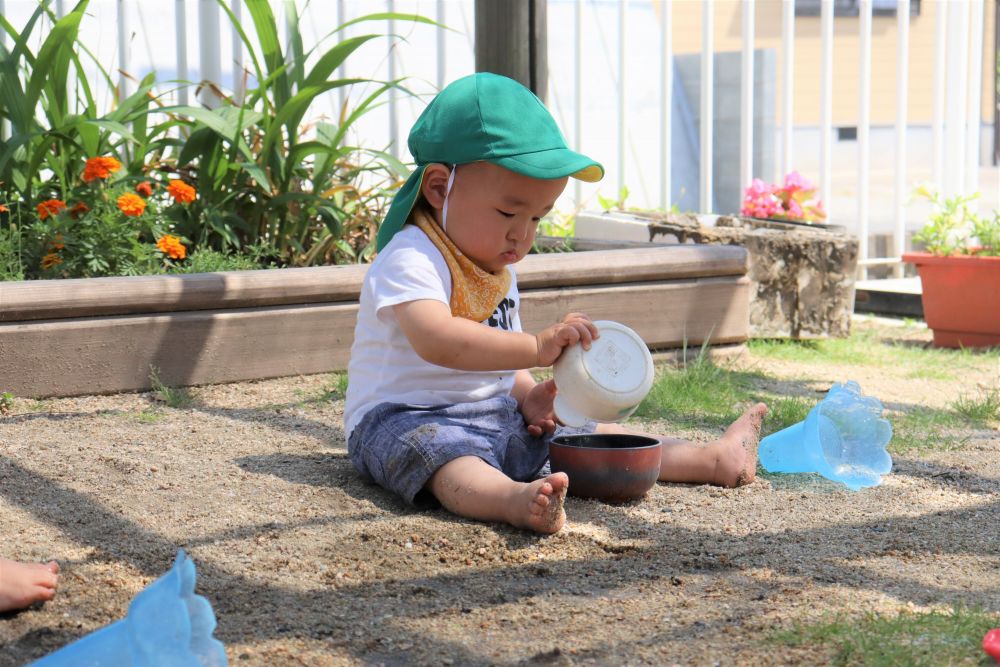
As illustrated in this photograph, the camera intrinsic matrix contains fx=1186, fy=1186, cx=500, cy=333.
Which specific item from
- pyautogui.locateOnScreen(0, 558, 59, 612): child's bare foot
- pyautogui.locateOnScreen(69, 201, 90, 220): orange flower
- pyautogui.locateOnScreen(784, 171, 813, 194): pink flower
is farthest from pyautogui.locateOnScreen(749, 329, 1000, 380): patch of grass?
pyautogui.locateOnScreen(0, 558, 59, 612): child's bare foot

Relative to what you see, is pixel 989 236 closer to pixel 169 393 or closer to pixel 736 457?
pixel 736 457

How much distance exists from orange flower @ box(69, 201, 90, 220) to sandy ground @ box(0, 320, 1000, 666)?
Result: 915mm

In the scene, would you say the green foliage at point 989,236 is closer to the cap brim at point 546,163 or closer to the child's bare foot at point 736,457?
the child's bare foot at point 736,457

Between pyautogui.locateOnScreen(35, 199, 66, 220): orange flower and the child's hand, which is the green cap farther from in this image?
pyautogui.locateOnScreen(35, 199, 66, 220): orange flower

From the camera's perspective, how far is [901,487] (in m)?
2.48

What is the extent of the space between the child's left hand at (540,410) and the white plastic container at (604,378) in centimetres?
23

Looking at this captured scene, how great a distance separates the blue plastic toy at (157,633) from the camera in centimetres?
132

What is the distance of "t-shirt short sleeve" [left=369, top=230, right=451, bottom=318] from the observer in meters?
2.26

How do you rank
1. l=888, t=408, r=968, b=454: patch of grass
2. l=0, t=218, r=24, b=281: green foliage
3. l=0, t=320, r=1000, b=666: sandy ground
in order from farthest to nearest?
l=0, t=218, r=24, b=281: green foliage, l=888, t=408, r=968, b=454: patch of grass, l=0, t=320, r=1000, b=666: sandy ground

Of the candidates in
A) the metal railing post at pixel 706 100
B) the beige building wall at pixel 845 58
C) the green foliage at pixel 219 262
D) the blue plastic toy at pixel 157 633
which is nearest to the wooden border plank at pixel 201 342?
the green foliage at pixel 219 262

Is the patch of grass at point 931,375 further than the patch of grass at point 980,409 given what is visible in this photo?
Yes

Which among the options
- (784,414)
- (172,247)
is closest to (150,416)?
(172,247)

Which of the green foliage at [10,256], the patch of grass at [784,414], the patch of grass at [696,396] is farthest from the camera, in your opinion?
the green foliage at [10,256]

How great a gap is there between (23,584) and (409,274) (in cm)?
90
